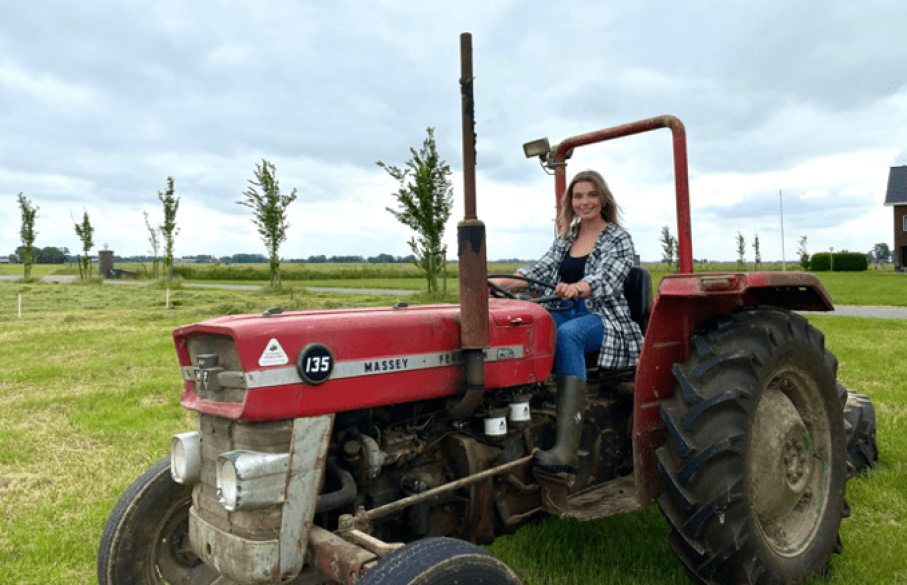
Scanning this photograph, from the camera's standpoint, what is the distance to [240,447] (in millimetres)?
2152

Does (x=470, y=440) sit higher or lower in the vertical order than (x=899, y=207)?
lower

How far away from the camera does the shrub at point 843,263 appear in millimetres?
42656

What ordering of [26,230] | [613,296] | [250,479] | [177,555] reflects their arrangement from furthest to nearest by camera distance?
[26,230] < [613,296] < [177,555] < [250,479]

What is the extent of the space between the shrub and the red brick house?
190cm

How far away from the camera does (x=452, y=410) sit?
8.52 feet

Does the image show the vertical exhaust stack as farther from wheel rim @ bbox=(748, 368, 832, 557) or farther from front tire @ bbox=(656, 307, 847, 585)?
wheel rim @ bbox=(748, 368, 832, 557)

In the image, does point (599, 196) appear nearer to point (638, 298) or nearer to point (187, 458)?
point (638, 298)

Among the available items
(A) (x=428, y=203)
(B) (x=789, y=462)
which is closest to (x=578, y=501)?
(B) (x=789, y=462)

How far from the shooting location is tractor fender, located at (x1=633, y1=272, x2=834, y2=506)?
2775 millimetres

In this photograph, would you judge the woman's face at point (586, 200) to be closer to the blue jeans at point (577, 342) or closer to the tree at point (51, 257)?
the blue jeans at point (577, 342)

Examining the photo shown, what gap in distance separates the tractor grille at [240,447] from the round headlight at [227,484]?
89mm

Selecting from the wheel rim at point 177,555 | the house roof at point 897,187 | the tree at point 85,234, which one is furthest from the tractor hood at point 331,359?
the house roof at point 897,187

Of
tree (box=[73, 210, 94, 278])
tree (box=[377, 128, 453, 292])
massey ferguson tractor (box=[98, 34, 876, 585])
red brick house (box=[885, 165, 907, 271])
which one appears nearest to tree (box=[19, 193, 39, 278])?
tree (box=[73, 210, 94, 278])

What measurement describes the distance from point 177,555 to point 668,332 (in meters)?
2.38
